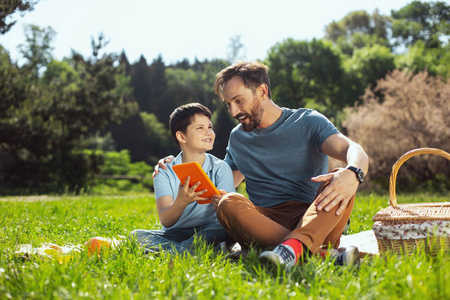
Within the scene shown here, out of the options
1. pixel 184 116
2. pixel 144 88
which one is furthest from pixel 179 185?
pixel 144 88

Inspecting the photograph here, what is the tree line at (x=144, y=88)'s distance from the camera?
16.1 meters

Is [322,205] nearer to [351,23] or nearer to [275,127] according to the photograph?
[275,127]

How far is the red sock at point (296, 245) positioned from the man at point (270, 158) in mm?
283

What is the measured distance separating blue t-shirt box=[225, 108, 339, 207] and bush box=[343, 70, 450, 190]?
11190mm

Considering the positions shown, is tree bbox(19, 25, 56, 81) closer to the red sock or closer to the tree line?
the tree line

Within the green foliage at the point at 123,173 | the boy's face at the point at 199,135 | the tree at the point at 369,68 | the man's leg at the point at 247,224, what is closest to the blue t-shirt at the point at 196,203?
the boy's face at the point at 199,135

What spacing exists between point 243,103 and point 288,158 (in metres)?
0.59

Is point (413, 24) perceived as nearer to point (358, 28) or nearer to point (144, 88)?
point (358, 28)

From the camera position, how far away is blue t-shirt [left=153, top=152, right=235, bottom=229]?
3461mm

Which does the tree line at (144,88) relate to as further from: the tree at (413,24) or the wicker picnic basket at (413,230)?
the wicker picnic basket at (413,230)

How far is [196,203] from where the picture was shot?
3.54 m

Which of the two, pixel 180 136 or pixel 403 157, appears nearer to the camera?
pixel 403 157

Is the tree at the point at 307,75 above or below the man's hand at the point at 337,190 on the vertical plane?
above

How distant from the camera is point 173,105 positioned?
34188 mm
